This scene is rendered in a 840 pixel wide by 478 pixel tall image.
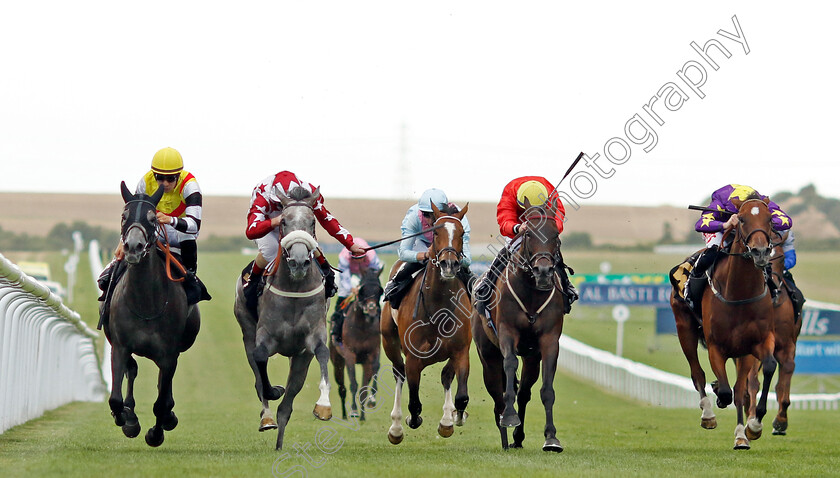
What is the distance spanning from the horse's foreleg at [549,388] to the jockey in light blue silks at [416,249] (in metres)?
1.37

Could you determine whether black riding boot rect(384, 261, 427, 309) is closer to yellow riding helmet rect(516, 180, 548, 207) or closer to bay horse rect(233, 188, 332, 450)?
yellow riding helmet rect(516, 180, 548, 207)

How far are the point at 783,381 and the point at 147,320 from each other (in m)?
6.00

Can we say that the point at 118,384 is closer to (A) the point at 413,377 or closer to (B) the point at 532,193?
(A) the point at 413,377

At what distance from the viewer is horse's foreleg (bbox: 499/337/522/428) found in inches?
374

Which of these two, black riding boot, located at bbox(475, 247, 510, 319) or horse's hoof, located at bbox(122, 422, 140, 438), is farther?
black riding boot, located at bbox(475, 247, 510, 319)

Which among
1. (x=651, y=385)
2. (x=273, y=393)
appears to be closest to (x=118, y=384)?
(x=273, y=393)

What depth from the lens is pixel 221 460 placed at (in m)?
8.48

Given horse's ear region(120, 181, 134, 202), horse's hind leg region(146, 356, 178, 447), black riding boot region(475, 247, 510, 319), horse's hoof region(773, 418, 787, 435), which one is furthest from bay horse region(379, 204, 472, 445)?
horse's hoof region(773, 418, 787, 435)

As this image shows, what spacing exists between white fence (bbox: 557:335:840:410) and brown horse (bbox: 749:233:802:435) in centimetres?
976

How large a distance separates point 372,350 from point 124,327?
6156mm

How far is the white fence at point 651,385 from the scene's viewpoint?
2206 cm

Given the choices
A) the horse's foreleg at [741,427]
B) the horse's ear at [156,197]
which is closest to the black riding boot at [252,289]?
the horse's ear at [156,197]

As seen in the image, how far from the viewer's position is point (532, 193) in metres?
10.4

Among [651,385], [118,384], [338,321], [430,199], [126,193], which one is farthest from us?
[651,385]
